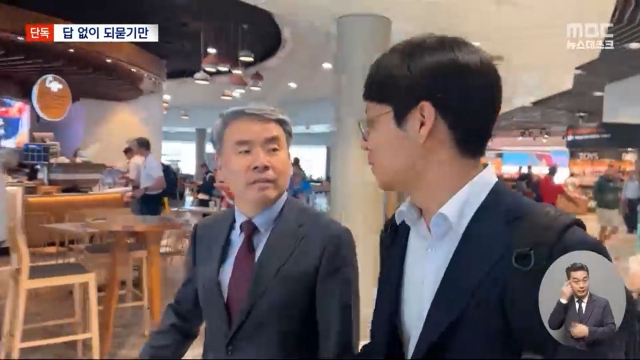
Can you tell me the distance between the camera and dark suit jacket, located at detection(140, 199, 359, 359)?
1.19 meters

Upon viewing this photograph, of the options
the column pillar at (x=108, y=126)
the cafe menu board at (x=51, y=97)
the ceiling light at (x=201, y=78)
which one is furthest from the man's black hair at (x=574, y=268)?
the cafe menu board at (x=51, y=97)

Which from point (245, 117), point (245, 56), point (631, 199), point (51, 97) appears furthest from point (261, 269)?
point (245, 56)

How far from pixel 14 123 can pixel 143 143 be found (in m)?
0.83

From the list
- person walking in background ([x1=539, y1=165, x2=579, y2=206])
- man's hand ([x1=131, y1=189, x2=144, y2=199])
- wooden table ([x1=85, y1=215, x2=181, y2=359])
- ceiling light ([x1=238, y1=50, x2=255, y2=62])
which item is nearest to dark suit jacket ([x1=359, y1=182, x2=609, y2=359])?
person walking in background ([x1=539, y1=165, x2=579, y2=206])

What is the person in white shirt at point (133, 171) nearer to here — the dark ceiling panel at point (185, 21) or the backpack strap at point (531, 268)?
the dark ceiling panel at point (185, 21)

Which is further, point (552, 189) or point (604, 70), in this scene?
point (604, 70)

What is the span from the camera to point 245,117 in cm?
134

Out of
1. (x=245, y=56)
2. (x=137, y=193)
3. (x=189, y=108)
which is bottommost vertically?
(x=137, y=193)

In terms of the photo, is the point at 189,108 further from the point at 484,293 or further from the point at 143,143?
the point at 484,293

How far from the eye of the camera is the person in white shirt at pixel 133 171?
2799mm

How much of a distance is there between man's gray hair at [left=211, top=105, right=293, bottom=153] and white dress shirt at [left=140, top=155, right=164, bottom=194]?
146cm

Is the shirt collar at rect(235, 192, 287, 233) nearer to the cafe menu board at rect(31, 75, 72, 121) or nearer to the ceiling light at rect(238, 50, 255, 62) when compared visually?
the cafe menu board at rect(31, 75, 72, 121)

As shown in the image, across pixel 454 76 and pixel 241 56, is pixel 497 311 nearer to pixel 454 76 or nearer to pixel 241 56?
pixel 454 76

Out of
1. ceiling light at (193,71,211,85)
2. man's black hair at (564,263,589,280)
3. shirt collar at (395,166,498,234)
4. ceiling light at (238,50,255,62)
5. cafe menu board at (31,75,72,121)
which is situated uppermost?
ceiling light at (238,50,255,62)
